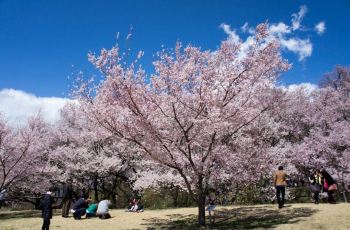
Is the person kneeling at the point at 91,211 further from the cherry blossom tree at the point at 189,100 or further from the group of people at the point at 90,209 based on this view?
the cherry blossom tree at the point at 189,100

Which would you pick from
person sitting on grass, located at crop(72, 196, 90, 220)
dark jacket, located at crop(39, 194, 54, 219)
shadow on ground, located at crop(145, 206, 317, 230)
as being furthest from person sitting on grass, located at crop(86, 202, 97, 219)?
dark jacket, located at crop(39, 194, 54, 219)

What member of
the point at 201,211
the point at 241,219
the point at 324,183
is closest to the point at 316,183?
the point at 324,183

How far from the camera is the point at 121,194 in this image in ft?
104

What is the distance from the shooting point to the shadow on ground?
1369 cm

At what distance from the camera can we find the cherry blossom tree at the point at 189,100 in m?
12.7

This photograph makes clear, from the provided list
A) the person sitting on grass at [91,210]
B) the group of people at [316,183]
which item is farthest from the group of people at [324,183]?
the person sitting on grass at [91,210]

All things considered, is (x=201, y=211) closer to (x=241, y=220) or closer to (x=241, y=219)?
(x=241, y=220)

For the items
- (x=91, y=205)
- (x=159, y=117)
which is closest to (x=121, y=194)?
(x=91, y=205)

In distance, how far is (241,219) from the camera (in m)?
15.4

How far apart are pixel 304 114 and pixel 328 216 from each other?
2118cm

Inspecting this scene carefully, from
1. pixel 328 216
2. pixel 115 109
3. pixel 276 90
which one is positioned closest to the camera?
pixel 115 109

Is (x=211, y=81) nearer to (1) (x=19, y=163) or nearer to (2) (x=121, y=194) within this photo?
(1) (x=19, y=163)

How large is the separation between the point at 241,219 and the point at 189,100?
5752 millimetres

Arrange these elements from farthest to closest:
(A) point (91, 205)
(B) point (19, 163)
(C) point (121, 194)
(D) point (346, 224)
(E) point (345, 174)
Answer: (C) point (121, 194), (E) point (345, 174), (B) point (19, 163), (A) point (91, 205), (D) point (346, 224)
